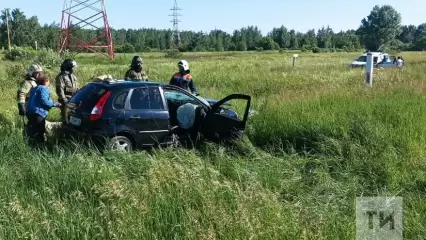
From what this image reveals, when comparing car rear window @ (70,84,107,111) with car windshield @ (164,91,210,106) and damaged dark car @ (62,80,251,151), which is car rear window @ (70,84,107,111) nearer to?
damaged dark car @ (62,80,251,151)

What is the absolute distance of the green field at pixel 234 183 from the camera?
3922 millimetres

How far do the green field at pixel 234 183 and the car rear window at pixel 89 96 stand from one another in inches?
32.3

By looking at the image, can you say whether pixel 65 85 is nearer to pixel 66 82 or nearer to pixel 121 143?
pixel 66 82

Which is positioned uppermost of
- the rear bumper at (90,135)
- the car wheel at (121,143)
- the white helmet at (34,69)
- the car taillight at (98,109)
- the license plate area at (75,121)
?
the white helmet at (34,69)

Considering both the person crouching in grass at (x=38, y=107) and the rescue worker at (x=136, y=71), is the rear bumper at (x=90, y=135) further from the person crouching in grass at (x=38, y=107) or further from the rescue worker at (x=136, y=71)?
the rescue worker at (x=136, y=71)

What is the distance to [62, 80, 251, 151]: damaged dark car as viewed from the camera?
708 cm

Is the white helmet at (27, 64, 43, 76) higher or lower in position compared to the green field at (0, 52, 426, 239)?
higher

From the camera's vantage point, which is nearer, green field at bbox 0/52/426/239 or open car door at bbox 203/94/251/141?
green field at bbox 0/52/426/239

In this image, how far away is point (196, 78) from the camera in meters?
21.5

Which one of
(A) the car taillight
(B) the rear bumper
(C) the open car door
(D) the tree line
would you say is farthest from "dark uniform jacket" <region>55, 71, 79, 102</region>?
(D) the tree line

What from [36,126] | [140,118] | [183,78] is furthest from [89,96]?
[183,78]

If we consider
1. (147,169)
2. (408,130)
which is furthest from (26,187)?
(408,130)

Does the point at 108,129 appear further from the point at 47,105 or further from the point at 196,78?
the point at 196,78

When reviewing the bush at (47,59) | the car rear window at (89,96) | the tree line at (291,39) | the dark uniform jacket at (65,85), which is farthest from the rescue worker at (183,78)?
the tree line at (291,39)
